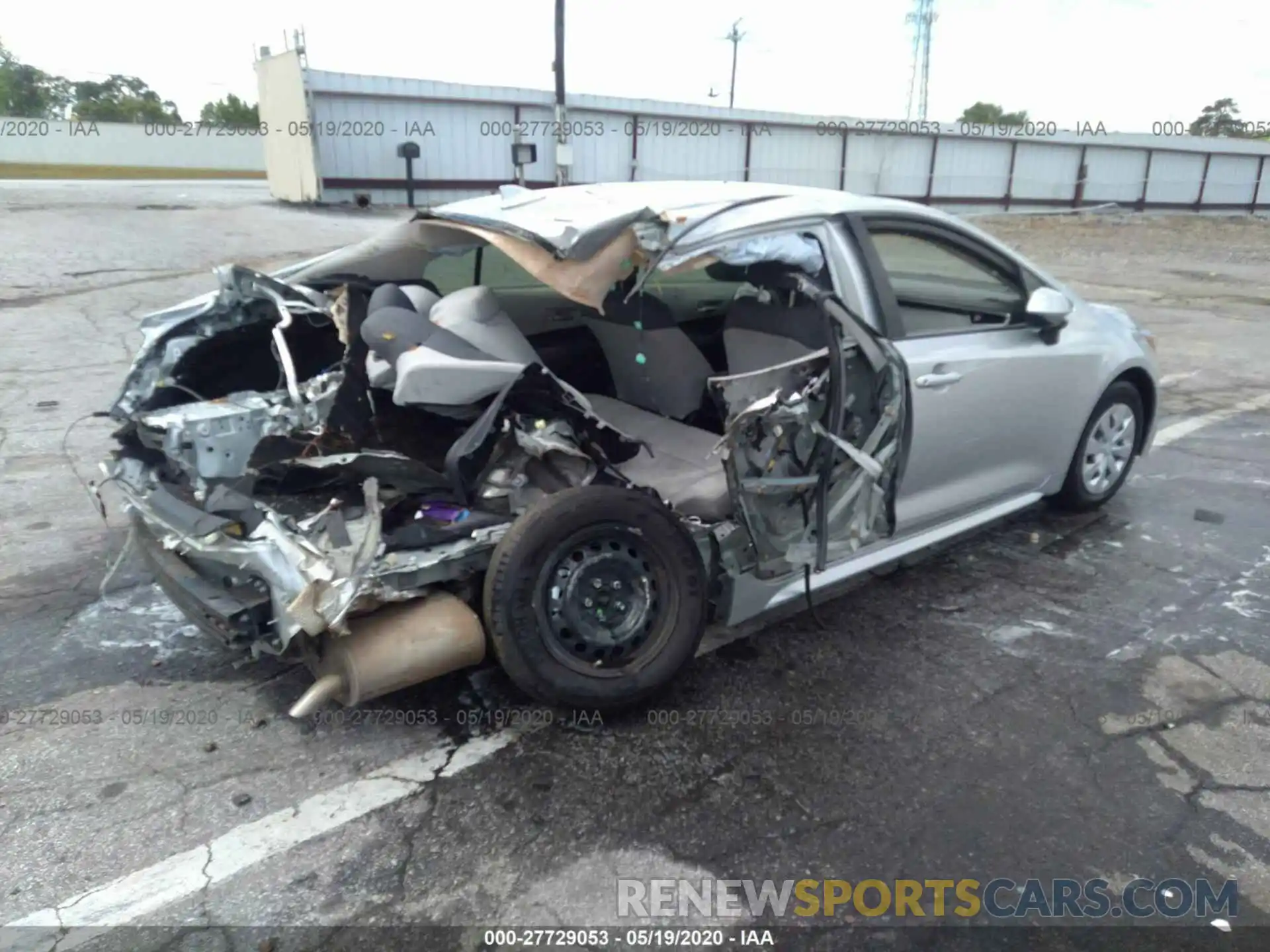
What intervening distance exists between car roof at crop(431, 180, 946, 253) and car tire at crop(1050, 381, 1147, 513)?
1.53 metres

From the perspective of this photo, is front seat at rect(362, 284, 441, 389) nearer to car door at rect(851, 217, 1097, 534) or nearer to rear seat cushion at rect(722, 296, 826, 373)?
rear seat cushion at rect(722, 296, 826, 373)

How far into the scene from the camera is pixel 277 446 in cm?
357

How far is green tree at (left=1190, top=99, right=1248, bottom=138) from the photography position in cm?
5369

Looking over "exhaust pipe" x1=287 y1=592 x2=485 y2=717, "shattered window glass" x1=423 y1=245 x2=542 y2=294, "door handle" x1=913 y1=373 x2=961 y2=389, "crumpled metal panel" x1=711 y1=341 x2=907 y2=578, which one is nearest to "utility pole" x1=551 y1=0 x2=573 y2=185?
"shattered window glass" x1=423 y1=245 x2=542 y2=294

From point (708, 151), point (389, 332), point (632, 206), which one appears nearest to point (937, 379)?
point (632, 206)

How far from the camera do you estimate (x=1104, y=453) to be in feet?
16.2

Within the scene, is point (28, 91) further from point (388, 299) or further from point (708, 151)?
point (388, 299)

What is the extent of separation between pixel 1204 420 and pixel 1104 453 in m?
2.96

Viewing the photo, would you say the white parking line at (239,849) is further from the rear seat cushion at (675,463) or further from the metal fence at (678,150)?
the metal fence at (678,150)

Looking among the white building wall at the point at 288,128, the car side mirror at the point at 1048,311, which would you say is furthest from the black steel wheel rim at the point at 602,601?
the white building wall at the point at 288,128

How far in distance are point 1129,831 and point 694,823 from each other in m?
1.31

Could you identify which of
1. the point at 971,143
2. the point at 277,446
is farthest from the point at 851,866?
the point at 971,143

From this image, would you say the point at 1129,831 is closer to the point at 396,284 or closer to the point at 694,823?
the point at 694,823

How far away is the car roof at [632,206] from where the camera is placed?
3.12m
